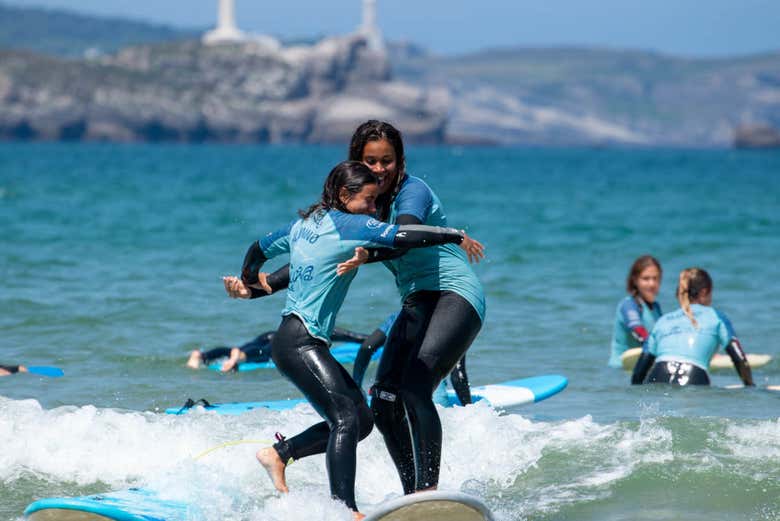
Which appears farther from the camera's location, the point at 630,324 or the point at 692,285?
the point at 630,324

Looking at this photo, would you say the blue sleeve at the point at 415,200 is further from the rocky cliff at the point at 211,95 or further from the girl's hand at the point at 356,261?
the rocky cliff at the point at 211,95

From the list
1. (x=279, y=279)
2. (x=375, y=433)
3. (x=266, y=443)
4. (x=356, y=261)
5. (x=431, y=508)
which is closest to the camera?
(x=431, y=508)

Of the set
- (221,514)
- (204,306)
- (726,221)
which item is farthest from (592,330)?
(726,221)

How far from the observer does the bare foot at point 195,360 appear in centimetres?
1054

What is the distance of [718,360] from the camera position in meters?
11.1

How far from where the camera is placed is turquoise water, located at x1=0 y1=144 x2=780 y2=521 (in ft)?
21.7

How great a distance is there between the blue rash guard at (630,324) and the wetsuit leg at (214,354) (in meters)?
3.58

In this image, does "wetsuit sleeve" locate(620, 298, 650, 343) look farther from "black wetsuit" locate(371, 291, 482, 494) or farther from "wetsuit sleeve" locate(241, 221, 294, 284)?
"wetsuit sleeve" locate(241, 221, 294, 284)

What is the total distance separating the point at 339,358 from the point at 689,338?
11.4 feet

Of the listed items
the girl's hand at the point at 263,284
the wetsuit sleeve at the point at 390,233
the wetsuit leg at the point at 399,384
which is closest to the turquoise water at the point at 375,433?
the wetsuit leg at the point at 399,384

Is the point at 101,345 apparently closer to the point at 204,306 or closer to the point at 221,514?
the point at 204,306

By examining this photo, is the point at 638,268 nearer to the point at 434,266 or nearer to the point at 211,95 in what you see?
the point at 434,266

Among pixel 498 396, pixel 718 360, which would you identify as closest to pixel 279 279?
pixel 498 396

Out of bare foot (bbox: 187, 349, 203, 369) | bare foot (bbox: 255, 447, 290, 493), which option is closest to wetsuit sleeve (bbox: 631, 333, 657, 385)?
bare foot (bbox: 187, 349, 203, 369)
